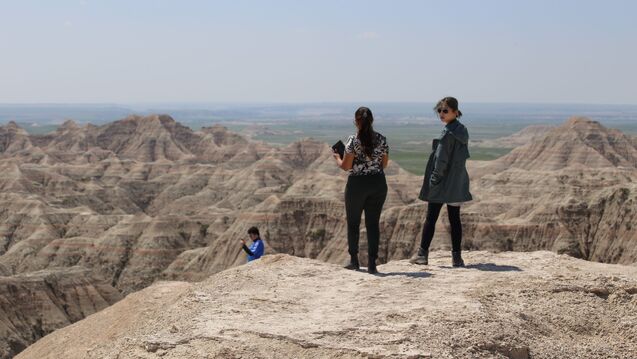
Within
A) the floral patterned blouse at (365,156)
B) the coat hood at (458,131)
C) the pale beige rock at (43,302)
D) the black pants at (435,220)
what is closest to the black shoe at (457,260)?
the black pants at (435,220)

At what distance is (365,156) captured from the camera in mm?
11023

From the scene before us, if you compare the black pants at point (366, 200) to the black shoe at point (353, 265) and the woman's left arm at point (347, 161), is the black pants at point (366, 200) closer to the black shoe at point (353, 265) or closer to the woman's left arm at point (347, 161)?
the woman's left arm at point (347, 161)

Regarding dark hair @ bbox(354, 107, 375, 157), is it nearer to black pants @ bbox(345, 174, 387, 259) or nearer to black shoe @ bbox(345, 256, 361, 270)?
black pants @ bbox(345, 174, 387, 259)

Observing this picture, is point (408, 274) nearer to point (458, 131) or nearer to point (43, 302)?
point (458, 131)

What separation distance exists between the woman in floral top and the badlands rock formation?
0.74 meters

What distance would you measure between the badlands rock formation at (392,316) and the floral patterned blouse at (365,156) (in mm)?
1510

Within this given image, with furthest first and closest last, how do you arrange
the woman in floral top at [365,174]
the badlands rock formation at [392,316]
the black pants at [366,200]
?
the black pants at [366,200] < the woman in floral top at [365,174] < the badlands rock formation at [392,316]

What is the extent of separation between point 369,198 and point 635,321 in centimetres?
382

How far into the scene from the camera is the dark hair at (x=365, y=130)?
1083 centimetres

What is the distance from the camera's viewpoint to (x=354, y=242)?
11531 mm

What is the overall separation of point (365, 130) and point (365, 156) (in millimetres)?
381

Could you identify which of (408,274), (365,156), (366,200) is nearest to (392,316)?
(408,274)

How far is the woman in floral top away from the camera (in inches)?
430

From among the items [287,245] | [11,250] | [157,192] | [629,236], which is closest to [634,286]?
[629,236]
